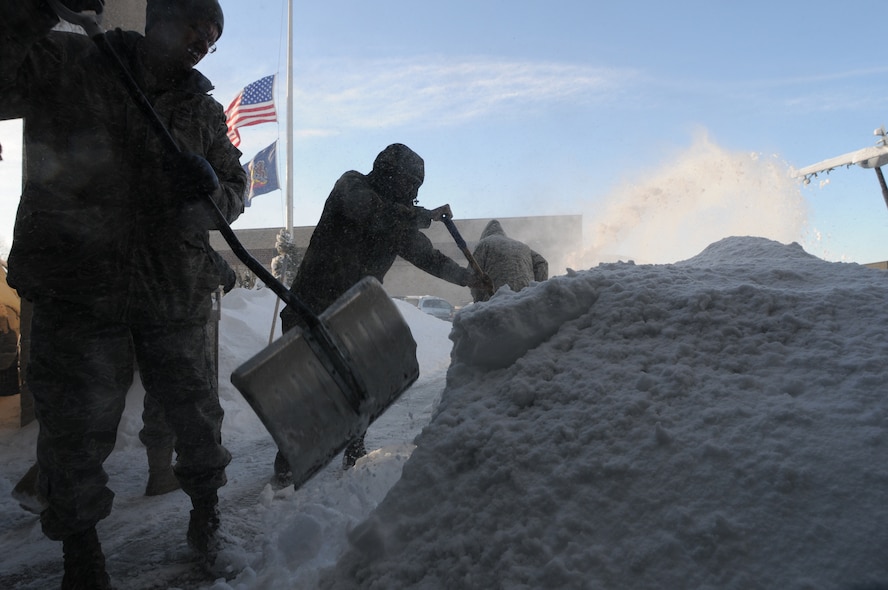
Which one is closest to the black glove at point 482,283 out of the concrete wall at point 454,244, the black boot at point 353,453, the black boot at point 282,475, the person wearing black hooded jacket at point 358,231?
the person wearing black hooded jacket at point 358,231

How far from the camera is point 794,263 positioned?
233 cm

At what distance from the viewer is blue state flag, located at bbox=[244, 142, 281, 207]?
15.0 m

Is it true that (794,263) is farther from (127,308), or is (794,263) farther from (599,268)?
(127,308)

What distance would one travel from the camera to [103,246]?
6.01 feet

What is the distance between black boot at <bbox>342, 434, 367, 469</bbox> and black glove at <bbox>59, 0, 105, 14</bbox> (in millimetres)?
2284

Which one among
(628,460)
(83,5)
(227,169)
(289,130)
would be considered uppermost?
(289,130)

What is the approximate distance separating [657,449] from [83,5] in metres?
2.18

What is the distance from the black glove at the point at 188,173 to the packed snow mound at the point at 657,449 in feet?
3.30

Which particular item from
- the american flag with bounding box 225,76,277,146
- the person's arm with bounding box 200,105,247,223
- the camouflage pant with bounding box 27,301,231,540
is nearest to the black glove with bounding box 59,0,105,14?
the person's arm with bounding box 200,105,247,223

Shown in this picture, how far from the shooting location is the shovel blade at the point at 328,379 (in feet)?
5.30

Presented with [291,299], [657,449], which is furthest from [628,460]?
[291,299]

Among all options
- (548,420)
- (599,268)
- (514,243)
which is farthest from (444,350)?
(548,420)

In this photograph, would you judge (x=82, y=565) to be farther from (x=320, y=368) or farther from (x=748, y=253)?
(x=748, y=253)

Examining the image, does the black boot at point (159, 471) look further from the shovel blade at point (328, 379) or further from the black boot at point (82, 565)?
the shovel blade at point (328, 379)
